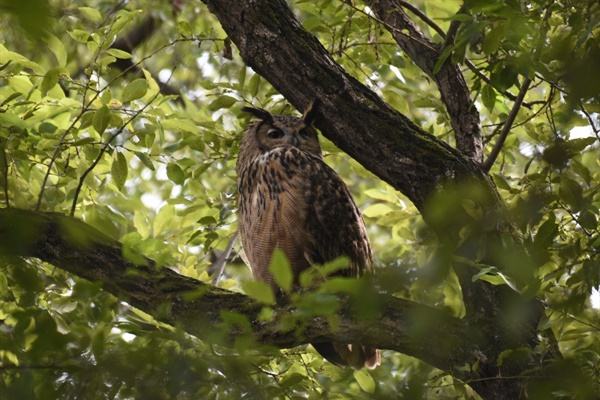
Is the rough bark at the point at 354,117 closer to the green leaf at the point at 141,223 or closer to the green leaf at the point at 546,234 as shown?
the green leaf at the point at 546,234

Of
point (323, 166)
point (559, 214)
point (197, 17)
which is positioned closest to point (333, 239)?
point (323, 166)

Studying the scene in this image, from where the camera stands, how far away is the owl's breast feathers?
3846mm

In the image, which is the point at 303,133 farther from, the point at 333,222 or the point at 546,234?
the point at 546,234

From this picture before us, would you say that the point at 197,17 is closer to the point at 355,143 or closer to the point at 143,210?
the point at 143,210

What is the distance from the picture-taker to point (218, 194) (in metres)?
4.73

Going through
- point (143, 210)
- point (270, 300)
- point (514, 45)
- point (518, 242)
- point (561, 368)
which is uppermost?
point (143, 210)

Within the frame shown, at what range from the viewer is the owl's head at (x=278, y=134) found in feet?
14.3

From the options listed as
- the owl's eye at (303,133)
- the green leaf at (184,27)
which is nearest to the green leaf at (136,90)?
the green leaf at (184,27)

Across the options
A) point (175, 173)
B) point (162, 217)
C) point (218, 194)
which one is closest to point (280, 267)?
point (175, 173)

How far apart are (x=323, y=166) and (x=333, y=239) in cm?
46

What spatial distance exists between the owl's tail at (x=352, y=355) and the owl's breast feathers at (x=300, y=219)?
0.37 meters

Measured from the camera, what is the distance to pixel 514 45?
251cm

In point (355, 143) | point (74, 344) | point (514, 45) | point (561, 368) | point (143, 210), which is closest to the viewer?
point (561, 368)

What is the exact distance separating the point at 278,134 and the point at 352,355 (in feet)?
4.43
